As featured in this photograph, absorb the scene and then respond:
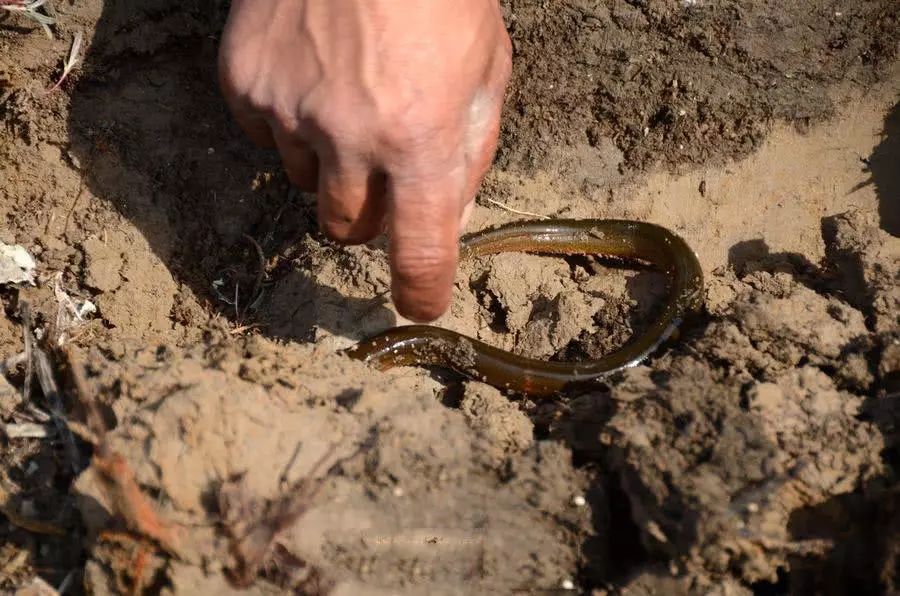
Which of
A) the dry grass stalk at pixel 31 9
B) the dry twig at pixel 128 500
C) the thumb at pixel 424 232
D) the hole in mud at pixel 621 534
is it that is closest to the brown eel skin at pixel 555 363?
the thumb at pixel 424 232

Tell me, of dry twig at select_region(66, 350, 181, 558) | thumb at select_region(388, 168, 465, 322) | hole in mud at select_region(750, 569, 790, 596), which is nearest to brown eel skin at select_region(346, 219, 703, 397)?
thumb at select_region(388, 168, 465, 322)

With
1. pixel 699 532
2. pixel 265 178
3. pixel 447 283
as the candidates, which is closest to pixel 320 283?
pixel 265 178

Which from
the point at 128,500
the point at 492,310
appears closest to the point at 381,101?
the point at 128,500

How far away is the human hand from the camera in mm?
2783

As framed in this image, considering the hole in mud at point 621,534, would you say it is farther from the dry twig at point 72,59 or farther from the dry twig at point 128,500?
the dry twig at point 72,59

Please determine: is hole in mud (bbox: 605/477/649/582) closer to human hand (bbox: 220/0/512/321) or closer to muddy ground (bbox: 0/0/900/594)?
muddy ground (bbox: 0/0/900/594)

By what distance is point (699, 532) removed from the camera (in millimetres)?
2316

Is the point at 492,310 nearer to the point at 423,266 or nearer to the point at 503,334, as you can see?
the point at 503,334

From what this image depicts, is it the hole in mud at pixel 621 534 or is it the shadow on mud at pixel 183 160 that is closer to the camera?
the hole in mud at pixel 621 534

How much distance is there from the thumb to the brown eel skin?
884 millimetres

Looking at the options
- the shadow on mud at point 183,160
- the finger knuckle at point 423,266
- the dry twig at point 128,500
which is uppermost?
the finger knuckle at point 423,266

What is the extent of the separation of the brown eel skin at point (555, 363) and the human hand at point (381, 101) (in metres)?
0.91

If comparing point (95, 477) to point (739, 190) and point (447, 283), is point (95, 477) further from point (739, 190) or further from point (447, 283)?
point (739, 190)

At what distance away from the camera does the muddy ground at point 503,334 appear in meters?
2.42
